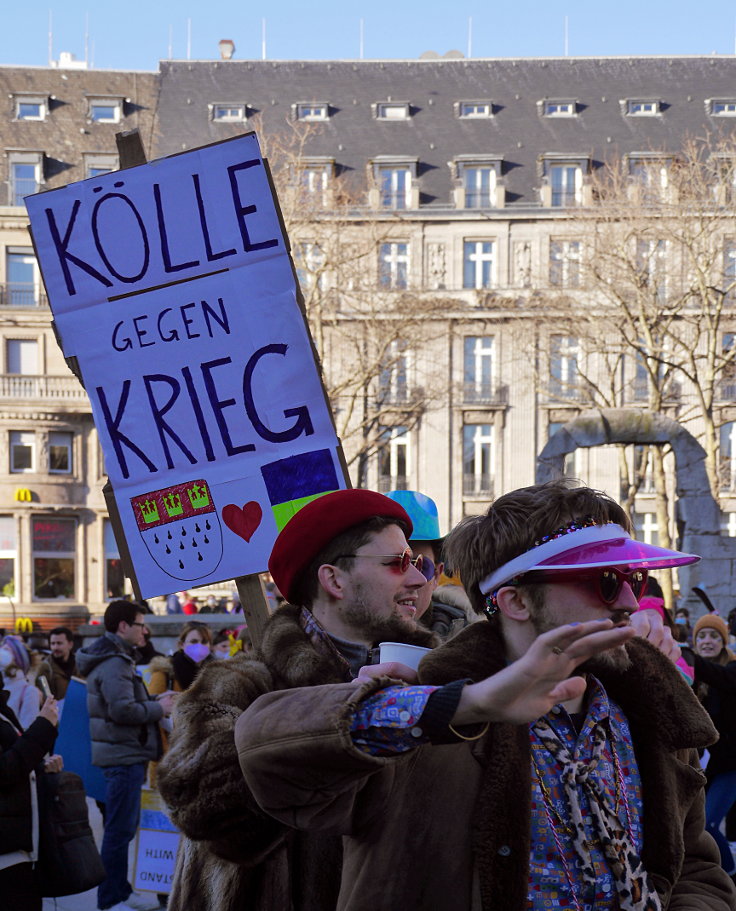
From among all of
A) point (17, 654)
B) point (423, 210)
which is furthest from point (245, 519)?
point (423, 210)

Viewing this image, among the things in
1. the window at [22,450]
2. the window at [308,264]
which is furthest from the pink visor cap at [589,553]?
the window at [22,450]

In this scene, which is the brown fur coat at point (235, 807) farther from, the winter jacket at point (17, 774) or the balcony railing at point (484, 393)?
the balcony railing at point (484, 393)

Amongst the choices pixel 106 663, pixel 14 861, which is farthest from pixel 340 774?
pixel 106 663

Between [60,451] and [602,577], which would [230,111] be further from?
[602,577]

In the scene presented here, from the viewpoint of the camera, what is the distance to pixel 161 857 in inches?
293

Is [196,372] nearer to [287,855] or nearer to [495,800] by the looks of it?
[287,855]

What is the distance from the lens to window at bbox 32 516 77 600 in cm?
3997

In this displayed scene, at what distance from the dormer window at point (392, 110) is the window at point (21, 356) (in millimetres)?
14519

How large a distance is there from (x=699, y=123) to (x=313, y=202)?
19390mm

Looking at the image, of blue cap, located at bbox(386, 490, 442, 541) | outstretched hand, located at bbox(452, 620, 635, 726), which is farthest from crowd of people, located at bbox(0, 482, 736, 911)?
blue cap, located at bbox(386, 490, 442, 541)

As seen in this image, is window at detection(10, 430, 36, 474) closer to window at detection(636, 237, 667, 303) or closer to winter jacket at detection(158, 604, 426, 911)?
window at detection(636, 237, 667, 303)

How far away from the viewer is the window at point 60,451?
1599 inches

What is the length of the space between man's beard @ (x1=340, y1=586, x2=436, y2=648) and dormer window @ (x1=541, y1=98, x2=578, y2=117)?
43.2 metres

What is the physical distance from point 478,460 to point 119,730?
33.9 m
